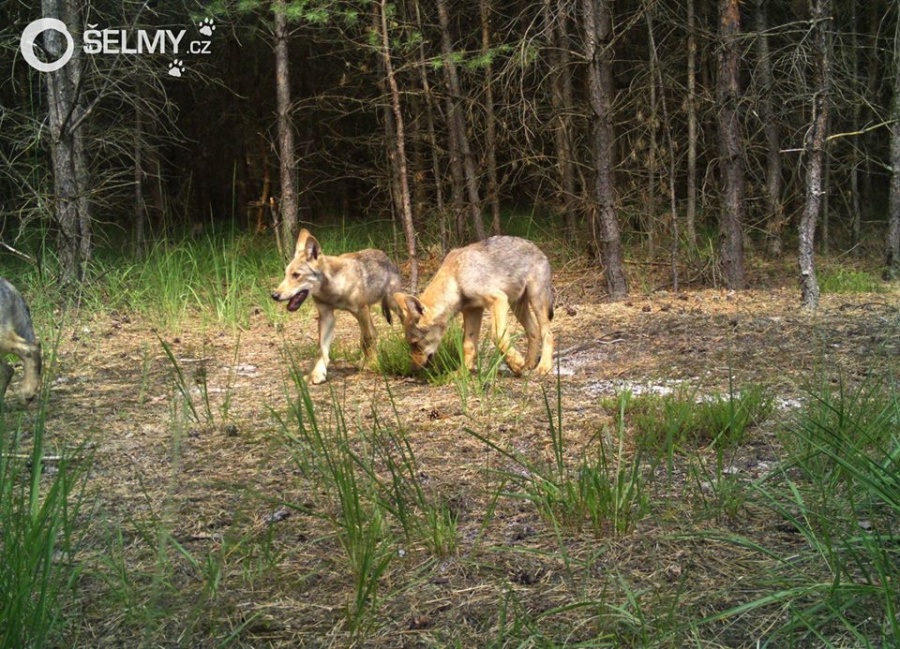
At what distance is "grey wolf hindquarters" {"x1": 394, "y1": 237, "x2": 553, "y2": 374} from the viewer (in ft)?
24.6

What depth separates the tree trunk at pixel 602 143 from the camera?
10.7m

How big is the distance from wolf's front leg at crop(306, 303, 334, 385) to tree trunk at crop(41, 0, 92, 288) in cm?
387

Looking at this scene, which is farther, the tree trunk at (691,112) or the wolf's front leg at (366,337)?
the tree trunk at (691,112)

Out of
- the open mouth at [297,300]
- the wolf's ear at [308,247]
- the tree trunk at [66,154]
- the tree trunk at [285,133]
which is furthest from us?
the tree trunk at [285,133]

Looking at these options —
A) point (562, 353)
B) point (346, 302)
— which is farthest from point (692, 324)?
point (346, 302)

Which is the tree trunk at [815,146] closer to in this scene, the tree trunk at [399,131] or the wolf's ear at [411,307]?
the wolf's ear at [411,307]

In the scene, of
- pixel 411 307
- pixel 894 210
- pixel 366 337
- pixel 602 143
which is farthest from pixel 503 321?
pixel 894 210

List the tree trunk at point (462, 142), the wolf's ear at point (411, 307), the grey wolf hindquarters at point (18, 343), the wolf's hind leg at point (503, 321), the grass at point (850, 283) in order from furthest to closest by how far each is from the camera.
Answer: the tree trunk at point (462, 142) < the grass at point (850, 283) < the wolf's hind leg at point (503, 321) < the wolf's ear at point (411, 307) < the grey wolf hindquarters at point (18, 343)

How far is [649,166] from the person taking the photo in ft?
40.9

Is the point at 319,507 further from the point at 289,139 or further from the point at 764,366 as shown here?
the point at 289,139

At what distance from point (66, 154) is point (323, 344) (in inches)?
190

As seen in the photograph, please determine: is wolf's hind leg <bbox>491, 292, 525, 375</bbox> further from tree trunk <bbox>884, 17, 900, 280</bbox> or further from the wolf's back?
tree trunk <bbox>884, 17, 900, 280</bbox>

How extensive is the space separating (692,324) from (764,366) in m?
2.30

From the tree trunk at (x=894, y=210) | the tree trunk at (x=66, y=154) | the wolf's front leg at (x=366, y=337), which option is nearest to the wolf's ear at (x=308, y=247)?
the wolf's front leg at (x=366, y=337)
